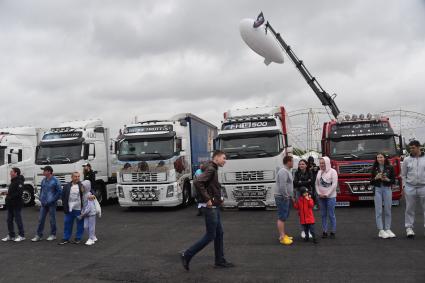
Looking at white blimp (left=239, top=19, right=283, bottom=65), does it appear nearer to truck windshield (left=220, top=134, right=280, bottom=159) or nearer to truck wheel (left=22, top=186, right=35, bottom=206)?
truck windshield (left=220, top=134, right=280, bottom=159)

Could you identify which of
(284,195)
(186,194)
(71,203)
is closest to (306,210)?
(284,195)

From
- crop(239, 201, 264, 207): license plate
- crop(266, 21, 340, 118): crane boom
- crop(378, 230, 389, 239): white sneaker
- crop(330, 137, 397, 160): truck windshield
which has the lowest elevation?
crop(378, 230, 389, 239): white sneaker

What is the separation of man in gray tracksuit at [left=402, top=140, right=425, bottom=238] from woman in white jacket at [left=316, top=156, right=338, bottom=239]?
145 centimetres

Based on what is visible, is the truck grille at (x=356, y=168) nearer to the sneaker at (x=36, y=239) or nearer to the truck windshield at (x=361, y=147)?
the truck windshield at (x=361, y=147)

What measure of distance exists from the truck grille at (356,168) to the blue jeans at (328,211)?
5088 millimetres

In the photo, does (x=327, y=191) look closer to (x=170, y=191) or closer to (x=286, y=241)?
(x=286, y=241)

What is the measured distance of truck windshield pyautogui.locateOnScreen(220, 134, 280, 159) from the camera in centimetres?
1411

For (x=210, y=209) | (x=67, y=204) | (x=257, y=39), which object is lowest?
(x=67, y=204)

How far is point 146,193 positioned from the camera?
15258 mm

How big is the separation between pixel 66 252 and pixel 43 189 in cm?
210

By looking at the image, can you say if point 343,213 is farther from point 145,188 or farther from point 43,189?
point 43,189

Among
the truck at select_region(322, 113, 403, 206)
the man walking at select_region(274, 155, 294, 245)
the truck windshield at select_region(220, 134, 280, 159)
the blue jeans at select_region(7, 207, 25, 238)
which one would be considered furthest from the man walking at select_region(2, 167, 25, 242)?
the truck at select_region(322, 113, 403, 206)

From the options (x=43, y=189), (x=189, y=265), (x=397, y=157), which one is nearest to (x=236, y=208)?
(x=397, y=157)

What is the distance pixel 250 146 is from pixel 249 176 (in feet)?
3.36
